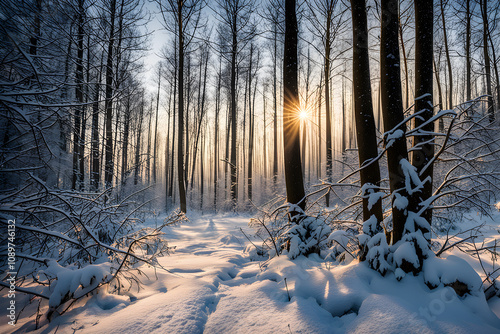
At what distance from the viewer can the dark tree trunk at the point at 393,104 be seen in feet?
7.26

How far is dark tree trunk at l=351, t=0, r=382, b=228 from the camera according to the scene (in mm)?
2662

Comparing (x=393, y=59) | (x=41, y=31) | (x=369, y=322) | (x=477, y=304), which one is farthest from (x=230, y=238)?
(x=41, y=31)

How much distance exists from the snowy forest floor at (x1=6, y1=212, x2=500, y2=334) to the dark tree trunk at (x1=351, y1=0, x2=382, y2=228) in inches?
38.0

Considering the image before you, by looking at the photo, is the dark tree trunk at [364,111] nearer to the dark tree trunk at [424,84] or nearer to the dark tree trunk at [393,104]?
the dark tree trunk at [393,104]

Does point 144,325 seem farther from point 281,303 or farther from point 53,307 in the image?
point 281,303

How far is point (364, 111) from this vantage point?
2.71 m

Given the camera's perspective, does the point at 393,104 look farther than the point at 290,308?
Yes

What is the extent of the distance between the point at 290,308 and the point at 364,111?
8.24 feet

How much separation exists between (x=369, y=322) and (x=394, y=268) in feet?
2.67

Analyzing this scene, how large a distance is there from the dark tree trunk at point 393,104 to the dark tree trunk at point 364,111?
271 millimetres

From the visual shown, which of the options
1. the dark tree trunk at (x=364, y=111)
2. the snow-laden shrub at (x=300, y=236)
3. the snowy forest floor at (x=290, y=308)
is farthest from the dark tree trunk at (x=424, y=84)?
the snow-laden shrub at (x=300, y=236)

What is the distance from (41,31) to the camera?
135 inches

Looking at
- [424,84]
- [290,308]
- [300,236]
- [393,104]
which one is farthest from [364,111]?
[290,308]

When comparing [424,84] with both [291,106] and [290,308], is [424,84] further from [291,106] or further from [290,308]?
[290,308]
